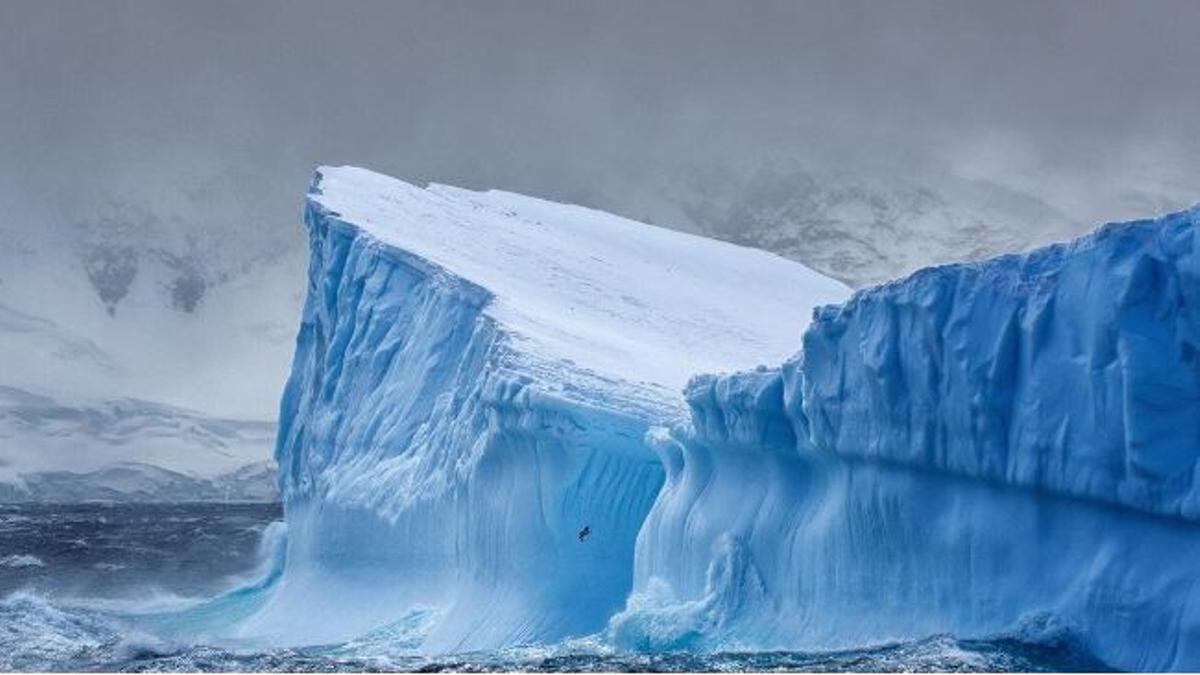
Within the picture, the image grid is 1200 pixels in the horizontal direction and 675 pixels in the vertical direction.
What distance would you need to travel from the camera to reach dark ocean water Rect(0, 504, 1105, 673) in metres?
13.0

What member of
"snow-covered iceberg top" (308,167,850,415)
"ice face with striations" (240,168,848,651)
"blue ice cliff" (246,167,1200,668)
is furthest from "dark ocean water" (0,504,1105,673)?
"snow-covered iceberg top" (308,167,850,415)

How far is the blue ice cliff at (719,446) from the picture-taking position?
38.7ft

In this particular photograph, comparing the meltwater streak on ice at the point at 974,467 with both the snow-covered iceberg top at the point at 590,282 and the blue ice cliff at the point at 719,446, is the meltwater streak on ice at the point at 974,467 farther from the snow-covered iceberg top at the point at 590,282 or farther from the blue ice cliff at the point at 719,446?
the snow-covered iceberg top at the point at 590,282

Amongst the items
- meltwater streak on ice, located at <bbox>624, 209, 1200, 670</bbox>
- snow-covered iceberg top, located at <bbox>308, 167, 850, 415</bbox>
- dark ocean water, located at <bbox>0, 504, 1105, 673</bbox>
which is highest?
snow-covered iceberg top, located at <bbox>308, 167, 850, 415</bbox>

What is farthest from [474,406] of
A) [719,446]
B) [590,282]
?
[590,282]

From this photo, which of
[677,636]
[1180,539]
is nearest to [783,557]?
[677,636]

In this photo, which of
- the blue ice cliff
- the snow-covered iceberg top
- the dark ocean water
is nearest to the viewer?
the blue ice cliff

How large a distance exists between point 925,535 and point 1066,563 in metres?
1.62

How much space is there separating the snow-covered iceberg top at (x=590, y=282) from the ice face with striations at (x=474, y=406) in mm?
68

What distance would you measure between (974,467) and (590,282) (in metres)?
15.2

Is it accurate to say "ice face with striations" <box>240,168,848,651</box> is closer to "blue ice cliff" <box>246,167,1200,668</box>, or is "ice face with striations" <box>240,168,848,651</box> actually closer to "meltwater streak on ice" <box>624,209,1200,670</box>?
"blue ice cliff" <box>246,167,1200,668</box>

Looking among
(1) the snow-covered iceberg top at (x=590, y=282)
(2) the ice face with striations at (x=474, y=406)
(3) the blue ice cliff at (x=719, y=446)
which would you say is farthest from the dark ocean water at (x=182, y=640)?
(1) the snow-covered iceberg top at (x=590, y=282)

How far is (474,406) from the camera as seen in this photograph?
21.3m

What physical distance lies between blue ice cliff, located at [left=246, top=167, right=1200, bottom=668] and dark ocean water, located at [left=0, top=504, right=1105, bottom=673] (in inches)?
17.7
